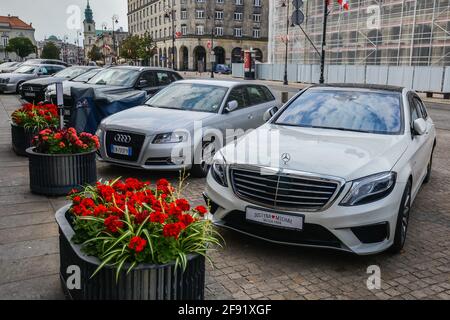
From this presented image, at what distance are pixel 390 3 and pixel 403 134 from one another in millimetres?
35016

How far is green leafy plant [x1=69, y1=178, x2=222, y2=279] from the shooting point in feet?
9.29

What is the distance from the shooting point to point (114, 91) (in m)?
10.8

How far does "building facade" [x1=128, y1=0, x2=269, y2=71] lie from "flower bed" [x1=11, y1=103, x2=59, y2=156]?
7301 centimetres

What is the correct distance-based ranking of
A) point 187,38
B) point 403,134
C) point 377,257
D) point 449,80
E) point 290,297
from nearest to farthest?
point 290,297
point 377,257
point 403,134
point 449,80
point 187,38

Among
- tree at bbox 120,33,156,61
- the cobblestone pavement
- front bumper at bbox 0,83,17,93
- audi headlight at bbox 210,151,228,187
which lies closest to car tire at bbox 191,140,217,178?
the cobblestone pavement

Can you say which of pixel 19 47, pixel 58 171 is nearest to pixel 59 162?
pixel 58 171

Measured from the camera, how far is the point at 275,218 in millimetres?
4223

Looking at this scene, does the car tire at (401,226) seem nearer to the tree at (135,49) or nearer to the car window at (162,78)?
the car window at (162,78)

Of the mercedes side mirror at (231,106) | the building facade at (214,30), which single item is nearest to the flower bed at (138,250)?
the mercedes side mirror at (231,106)

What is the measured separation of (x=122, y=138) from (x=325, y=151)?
3.73 m

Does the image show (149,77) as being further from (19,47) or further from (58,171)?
(19,47)

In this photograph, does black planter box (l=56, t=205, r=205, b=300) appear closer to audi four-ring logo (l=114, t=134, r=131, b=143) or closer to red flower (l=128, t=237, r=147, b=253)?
red flower (l=128, t=237, r=147, b=253)

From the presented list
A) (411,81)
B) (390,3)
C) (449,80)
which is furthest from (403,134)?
(390,3)
